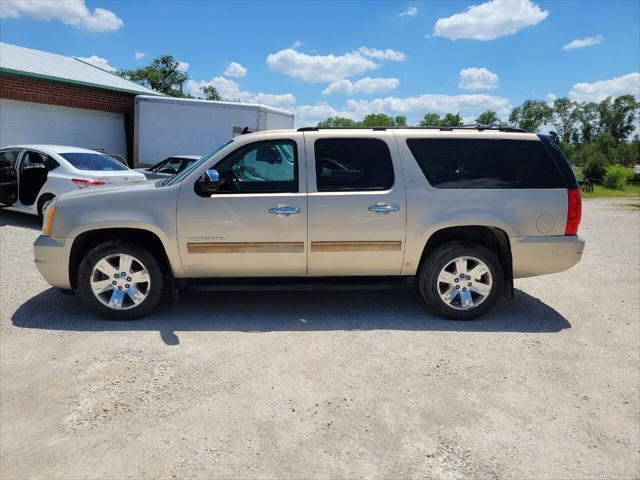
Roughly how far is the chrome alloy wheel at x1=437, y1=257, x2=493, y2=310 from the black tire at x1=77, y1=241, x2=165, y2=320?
278 cm

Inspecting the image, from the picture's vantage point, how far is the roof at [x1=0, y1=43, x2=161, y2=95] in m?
13.0

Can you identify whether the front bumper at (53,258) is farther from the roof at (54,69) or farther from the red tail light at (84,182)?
the roof at (54,69)

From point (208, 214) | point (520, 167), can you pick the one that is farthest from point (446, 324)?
point (208, 214)

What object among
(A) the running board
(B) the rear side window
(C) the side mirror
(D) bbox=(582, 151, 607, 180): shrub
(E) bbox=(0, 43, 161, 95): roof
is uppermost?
(E) bbox=(0, 43, 161, 95): roof

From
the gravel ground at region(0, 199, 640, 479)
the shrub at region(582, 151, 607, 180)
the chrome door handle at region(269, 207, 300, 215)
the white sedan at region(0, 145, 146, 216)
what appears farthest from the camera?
the shrub at region(582, 151, 607, 180)

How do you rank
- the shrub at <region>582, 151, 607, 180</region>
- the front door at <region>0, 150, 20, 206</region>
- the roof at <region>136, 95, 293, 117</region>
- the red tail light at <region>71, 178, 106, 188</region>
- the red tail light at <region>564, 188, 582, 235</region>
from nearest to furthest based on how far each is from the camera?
the red tail light at <region>564, 188, 582, 235</region> < the red tail light at <region>71, 178, 106, 188</region> < the front door at <region>0, 150, 20, 206</region> < the roof at <region>136, 95, 293, 117</region> < the shrub at <region>582, 151, 607, 180</region>

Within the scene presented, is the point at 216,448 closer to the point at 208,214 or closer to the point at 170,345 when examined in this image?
the point at 170,345

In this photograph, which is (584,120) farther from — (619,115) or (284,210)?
(284,210)

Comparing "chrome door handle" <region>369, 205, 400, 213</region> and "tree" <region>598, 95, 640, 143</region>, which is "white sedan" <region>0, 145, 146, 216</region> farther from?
"tree" <region>598, 95, 640, 143</region>

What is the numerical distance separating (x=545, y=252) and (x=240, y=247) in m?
2.98

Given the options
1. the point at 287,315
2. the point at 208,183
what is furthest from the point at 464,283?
the point at 208,183

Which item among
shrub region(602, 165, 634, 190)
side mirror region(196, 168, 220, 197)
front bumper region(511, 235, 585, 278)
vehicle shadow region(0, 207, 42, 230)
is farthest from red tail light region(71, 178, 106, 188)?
shrub region(602, 165, 634, 190)

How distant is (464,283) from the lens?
14.7 ft

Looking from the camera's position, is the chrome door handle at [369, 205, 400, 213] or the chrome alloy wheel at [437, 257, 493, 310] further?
the chrome alloy wheel at [437, 257, 493, 310]
